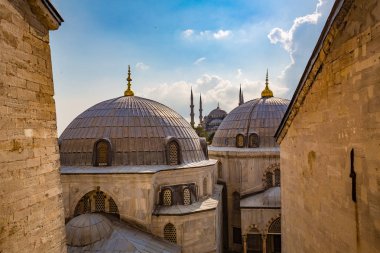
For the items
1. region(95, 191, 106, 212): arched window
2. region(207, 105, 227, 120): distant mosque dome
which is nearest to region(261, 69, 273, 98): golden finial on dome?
region(95, 191, 106, 212): arched window

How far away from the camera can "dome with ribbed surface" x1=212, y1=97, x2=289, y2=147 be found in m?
19.8

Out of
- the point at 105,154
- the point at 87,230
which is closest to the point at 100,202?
the point at 105,154

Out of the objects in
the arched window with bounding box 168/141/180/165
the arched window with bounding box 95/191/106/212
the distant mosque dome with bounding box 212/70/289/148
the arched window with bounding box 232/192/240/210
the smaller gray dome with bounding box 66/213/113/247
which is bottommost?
the arched window with bounding box 232/192/240/210

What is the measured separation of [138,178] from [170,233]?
9.58 ft

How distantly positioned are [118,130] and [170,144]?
2801 millimetres

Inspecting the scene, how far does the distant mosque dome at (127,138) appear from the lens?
1369cm

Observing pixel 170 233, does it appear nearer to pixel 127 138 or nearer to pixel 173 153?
pixel 173 153

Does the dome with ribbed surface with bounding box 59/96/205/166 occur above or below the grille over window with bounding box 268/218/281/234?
above

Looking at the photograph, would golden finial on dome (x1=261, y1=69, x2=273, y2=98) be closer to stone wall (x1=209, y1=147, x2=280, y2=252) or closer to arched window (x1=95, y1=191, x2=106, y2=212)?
stone wall (x1=209, y1=147, x2=280, y2=252)

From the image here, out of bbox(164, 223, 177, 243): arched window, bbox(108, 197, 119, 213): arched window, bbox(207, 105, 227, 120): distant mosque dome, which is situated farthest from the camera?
bbox(207, 105, 227, 120): distant mosque dome

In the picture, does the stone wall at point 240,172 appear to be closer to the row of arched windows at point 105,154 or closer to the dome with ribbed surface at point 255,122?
the dome with ribbed surface at point 255,122

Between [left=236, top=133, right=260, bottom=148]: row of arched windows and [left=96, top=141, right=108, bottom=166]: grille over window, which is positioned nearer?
[left=96, top=141, right=108, bottom=166]: grille over window

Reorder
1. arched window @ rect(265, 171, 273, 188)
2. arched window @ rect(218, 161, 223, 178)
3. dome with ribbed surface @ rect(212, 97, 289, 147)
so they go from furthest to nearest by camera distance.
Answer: arched window @ rect(218, 161, 223, 178) → dome with ribbed surface @ rect(212, 97, 289, 147) → arched window @ rect(265, 171, 273, 188)

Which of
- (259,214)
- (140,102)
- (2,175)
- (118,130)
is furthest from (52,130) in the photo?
(259,214)
